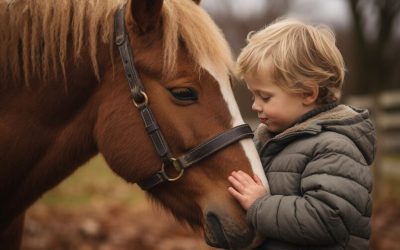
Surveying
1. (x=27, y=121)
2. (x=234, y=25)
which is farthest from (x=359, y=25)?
(x=234, y=25)

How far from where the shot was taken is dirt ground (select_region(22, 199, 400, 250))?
5.15 meters

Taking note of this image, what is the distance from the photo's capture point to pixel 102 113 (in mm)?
2369

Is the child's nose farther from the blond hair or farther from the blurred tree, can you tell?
the blurred tree

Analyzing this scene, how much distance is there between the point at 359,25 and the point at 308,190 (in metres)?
5.53

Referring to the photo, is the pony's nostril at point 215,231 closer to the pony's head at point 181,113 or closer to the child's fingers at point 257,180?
the pony's head at point 181,113

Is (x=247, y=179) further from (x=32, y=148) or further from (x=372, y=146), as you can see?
(x=32, y=148)

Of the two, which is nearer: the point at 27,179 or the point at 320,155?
the point at 320,155

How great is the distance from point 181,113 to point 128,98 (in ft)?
0.88

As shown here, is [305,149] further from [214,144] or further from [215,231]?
[215,231]

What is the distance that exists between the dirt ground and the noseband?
94.1 inches

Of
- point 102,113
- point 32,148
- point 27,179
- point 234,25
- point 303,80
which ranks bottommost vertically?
point 234,25

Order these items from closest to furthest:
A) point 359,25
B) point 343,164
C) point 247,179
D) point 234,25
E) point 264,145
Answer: point 343,164, point 247,179, point 264,145, point 359,25, point 234,25

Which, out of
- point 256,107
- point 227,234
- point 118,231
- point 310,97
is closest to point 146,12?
point 256,107

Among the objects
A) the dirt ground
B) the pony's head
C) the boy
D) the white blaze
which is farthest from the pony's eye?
the dirt ground
